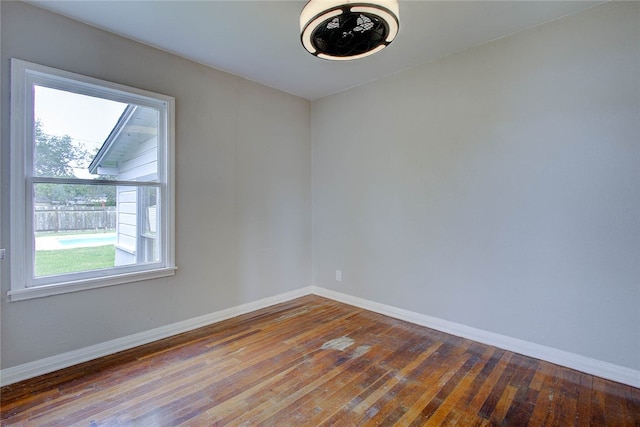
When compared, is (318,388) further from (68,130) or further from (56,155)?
(68,130)

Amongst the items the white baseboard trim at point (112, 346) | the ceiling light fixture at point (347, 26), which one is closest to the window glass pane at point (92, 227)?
the white baseboard trim at point (112, 346)

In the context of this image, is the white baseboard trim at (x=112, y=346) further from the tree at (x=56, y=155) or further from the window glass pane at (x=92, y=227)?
the tree at (x=56, y=155)

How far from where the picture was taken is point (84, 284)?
7.65ft

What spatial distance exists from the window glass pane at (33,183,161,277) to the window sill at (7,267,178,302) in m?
0.12

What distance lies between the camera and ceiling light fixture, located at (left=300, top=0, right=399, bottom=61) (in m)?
1.64

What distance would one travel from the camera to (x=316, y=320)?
318 cm

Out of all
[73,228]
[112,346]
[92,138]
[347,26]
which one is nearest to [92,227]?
[73,228]

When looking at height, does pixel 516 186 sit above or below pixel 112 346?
above

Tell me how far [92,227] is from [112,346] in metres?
1.01

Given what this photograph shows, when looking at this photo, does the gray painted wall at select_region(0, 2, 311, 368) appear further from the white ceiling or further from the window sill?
the white ceiling

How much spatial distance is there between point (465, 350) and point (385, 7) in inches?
105

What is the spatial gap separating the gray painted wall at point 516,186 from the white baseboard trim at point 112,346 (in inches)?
62.7

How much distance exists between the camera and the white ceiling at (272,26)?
6.98ft

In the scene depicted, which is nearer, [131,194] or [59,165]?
[59,165]
